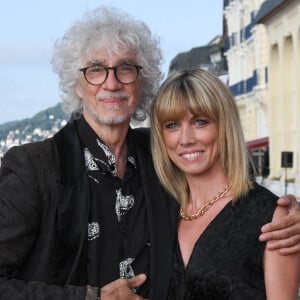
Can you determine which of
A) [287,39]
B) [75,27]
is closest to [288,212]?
[75,27]

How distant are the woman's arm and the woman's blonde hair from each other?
368 millimetres

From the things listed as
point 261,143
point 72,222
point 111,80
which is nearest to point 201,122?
point 111,80

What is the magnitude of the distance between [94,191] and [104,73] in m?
0.56

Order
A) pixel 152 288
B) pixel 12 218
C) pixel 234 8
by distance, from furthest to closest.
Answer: pixel 234 8, pixel 152 288, pixel 12 218

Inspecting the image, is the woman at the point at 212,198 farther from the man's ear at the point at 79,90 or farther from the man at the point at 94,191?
the man's ear at the point at 79,90

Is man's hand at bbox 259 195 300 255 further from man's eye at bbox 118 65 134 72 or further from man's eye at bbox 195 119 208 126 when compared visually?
man's eye at bbox 118 65 134 72

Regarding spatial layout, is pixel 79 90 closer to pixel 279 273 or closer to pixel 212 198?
pixel 212 198

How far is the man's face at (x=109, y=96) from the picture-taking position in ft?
14.4

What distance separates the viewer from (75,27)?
4.46 metres

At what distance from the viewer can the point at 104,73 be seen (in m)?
4.40

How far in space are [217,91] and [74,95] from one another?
72 centimetres

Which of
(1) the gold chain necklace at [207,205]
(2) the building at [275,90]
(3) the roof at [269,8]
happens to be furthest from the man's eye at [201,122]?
(3) the roof at [269,8]

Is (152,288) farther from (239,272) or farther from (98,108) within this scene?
(98,108)

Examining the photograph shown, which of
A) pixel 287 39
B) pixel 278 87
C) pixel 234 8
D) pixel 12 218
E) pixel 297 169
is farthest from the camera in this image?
pixel 234 8
